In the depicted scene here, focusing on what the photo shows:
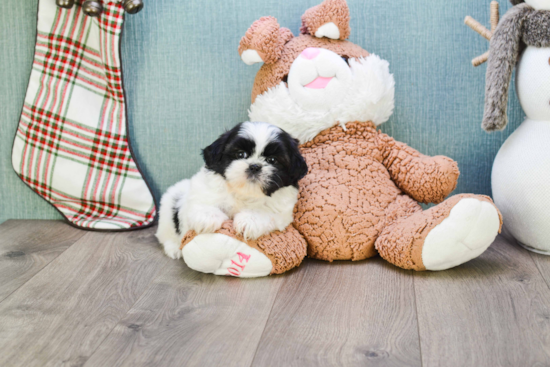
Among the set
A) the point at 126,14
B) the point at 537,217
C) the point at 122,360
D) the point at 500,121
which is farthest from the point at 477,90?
the point at 122,360

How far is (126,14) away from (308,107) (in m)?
0.81

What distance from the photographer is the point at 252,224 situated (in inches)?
52.1

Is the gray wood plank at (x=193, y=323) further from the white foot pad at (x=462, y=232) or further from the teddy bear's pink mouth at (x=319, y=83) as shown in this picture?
the teddy bear's pink mouth at (x=319, y=83)

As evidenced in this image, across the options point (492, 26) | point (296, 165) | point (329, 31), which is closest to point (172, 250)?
point (296, 165)

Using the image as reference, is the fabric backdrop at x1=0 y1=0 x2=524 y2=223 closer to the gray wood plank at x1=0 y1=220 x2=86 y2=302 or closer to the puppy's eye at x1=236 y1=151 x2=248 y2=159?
the gray wood plank at x1=0 y1=220 x2=86 y2=302

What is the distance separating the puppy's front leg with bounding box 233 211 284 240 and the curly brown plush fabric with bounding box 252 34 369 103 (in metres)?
0.45

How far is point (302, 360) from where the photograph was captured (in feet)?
3.18

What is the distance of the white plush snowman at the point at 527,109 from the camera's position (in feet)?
4.62

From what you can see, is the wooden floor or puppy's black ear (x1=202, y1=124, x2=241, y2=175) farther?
puppy's black ear (x1=202, y1=124, x2=241, y2=175)

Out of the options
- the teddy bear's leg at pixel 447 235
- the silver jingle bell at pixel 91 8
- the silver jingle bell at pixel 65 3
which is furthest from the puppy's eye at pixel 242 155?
the silver jingle bell at pixel 65 3

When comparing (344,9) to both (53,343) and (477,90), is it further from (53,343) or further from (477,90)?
(53,343)

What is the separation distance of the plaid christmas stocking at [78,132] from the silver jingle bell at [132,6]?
0.16 meters

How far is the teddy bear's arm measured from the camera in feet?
4.92

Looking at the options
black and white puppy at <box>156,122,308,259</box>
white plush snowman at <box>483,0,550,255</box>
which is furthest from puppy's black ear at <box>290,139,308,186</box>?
white plush snowman at <box>483,0,550,255</box>
